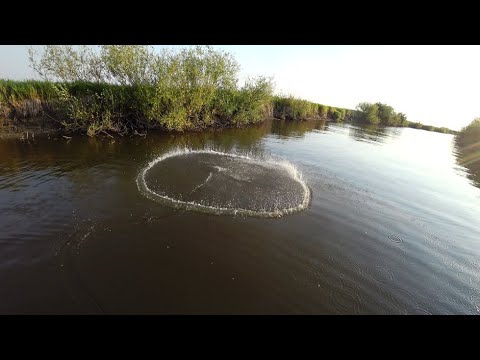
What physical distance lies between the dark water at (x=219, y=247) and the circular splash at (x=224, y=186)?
5.0 inches

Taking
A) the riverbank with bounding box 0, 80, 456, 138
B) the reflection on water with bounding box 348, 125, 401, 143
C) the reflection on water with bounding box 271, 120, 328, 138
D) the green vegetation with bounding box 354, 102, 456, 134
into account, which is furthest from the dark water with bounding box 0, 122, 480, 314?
the green vegetation with bounding box 354, 102, 456, 134

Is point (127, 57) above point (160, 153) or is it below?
above

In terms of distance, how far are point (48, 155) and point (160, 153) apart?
5.17m

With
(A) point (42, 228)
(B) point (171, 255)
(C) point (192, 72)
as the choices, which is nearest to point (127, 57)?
(C) point (192, 72)

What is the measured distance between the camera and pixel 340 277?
555cm

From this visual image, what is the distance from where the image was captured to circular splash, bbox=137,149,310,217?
320 inches

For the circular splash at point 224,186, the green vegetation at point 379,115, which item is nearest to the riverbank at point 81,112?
the circular splash at point 224,186

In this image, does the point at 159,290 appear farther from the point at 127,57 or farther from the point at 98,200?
the point at 127,57

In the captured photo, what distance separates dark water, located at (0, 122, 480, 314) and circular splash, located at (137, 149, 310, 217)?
0.13 meters

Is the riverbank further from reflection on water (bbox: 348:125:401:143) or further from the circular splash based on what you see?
reflection on water (bbox: 348:125:401:143)

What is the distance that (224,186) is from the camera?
30.8 ft

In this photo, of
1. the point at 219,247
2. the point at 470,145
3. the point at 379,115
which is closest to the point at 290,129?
the point at 219,247

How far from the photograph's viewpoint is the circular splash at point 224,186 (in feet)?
26.6

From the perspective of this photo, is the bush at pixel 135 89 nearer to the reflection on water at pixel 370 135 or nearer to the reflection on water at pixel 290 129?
the reflection on water at pixel 290 129
